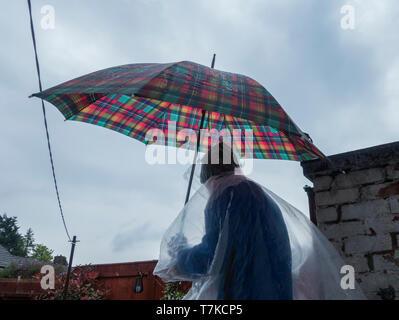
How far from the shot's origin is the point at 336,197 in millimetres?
2578

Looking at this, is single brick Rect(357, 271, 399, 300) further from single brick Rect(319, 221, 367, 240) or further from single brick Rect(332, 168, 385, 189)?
single brick Rect(332, 168, 385, 189)

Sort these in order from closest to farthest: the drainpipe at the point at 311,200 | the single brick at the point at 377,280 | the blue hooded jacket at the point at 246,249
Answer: the blue hooded jacket at the point at 246,249 < the single brick at the point at 377,280 < the drainpipe at the point at 311,200

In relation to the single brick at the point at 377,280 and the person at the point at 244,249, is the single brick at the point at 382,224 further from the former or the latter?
the person at the point at 244,249

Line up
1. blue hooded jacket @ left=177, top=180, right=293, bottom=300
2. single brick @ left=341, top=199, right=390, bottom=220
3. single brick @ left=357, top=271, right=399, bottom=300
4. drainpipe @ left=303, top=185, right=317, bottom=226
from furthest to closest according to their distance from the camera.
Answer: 1. drainpipe @ left=303, top=185, right=317, bottom=226
2. single brick @ left=341, top=199, right=390, bottom=220
3. single brick @ left=357, top=271, right=399, bottom=300
4. blue hooded jacket @ left=177, top=180, right=293, bottom=300

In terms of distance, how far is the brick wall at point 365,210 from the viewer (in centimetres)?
231

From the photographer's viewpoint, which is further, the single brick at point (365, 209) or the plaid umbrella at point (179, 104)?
the single brick at point (365, 209)

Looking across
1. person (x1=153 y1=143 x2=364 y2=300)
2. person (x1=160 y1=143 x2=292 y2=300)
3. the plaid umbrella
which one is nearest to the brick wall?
the plaid umbrella

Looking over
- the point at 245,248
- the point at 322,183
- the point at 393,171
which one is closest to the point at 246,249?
the point at 245,248

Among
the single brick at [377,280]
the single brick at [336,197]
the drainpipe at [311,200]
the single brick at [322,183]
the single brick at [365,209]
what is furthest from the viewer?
the drainpipe at [311,200]

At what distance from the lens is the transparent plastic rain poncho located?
1.63 meters

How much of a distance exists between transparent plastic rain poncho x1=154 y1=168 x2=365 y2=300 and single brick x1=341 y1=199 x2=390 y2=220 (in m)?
0.67

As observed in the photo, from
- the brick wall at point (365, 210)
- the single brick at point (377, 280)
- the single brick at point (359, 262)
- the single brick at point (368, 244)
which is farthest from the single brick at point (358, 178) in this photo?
the single brick at point (377, 280)

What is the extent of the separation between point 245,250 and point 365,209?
1.24 m
